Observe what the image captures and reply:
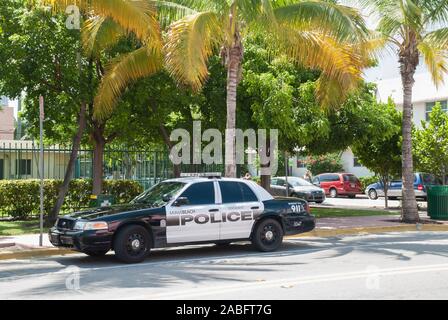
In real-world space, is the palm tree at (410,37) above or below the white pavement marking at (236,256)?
above

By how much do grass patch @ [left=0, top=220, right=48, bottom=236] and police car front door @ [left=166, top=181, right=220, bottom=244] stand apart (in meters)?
6.19

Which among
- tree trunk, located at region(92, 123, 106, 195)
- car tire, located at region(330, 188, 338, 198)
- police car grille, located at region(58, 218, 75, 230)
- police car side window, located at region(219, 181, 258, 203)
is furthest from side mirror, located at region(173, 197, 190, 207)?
car tire, located at region(330, 188, 338, 198)

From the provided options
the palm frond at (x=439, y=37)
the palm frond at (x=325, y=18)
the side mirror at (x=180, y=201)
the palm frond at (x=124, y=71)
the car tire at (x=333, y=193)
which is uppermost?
the palm frond at (x=439, y=37)

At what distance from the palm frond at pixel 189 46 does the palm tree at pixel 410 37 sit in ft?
Answer: 20.9

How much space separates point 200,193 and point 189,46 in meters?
3.49

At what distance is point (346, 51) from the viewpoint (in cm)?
1547

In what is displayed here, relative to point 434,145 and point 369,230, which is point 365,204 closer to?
point 434,145

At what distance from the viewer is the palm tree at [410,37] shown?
58.0 feet

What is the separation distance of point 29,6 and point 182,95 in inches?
201

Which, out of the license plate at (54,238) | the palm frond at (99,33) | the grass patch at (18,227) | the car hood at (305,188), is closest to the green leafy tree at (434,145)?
the car hood at (305,188)

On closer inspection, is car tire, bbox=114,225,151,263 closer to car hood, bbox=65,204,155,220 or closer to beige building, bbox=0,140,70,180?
car hood, bbox=65,204,155,220

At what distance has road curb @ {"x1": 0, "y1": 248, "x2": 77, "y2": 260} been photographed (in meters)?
12.4

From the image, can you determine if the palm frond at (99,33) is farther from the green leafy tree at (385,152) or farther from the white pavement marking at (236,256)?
the green leafy tree at (385,152)
